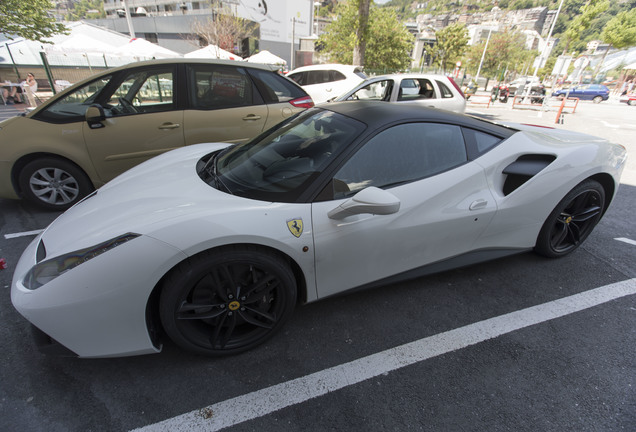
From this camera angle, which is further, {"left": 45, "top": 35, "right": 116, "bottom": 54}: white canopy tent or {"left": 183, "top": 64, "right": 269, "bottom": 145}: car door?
{"left": 45, "top": 35, "right": 116, "bottom": 54}: white canopy tent

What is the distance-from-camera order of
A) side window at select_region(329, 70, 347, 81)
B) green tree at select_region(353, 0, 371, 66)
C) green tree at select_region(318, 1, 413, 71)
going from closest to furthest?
side window at select_region(329, 70, 347, 81), green tree at select_region(353, 0, 371, 66), green tree at select_region(318, 1, 413, 71)

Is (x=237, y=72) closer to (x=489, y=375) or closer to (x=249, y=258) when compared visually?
(x=249, y=258)

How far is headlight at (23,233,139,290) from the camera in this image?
4.59 ft

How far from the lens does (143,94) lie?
11.6 ft

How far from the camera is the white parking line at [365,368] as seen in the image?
1456 millimetres

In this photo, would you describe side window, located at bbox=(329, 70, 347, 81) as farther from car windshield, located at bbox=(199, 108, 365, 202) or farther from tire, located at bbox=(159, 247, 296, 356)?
tire, located at bbox=(159, 247, 296, 356)

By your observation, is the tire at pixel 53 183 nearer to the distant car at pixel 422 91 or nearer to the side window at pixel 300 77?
the distant car at pixel 422 91

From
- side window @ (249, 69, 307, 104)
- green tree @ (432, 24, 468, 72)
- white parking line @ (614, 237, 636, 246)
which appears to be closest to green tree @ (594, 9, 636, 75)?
green tree @ (432, 24, 468, 72)

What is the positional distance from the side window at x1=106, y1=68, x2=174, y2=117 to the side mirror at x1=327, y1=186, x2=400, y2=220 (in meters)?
2.89

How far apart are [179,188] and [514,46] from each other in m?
67.0

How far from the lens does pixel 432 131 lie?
6.97 ft

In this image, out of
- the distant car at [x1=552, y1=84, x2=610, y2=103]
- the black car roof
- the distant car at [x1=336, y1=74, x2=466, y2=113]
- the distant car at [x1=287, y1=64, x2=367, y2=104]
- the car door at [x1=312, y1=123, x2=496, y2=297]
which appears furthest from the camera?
the distant car at [x1=552, y1=84, x2=610, y2=103]

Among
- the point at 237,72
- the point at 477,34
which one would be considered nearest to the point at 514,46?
the point at 477,34

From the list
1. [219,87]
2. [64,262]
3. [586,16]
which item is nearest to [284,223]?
[64,262]
